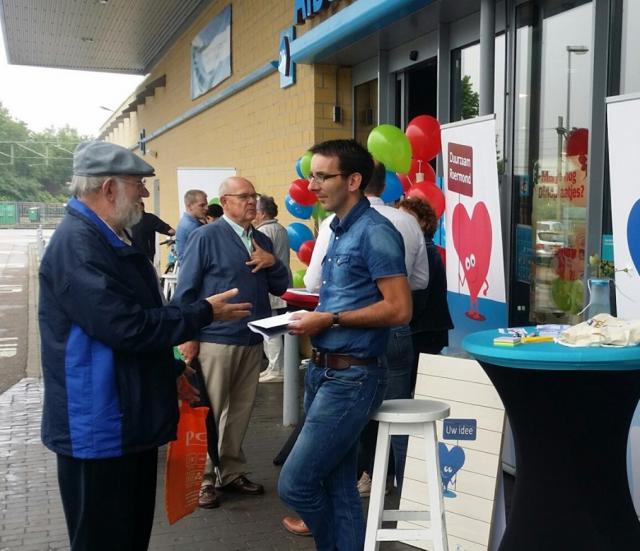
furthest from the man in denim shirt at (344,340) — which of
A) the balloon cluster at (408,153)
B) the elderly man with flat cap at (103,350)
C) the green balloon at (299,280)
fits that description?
the green balloon at (299,280)

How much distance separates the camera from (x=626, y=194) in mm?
3014

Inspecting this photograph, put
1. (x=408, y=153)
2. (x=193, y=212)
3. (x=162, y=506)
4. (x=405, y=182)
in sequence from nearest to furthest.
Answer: (x=162, y=506) → (x=408, y=153) → (x=405, y=182) → (x=193, y=212)

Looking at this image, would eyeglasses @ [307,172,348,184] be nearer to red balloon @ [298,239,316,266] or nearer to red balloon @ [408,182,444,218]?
red balloon @ [408,182,444,218]

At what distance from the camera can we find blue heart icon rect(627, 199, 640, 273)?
299cm

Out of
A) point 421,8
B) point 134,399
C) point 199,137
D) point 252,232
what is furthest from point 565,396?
point 199,137

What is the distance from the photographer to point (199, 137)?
1405cm

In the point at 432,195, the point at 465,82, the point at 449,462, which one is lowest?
the point at 449,462

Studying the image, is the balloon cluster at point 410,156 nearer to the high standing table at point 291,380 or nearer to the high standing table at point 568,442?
the high standing table at point 291,380

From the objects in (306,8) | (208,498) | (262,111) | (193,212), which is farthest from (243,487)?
(262,111)

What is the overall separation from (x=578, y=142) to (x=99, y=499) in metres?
3.43

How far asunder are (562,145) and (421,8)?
1800mm

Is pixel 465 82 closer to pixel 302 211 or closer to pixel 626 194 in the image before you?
pixel 302 211

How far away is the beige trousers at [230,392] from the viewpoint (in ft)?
14.2

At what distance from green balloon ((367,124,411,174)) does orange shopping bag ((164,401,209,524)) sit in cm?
254
